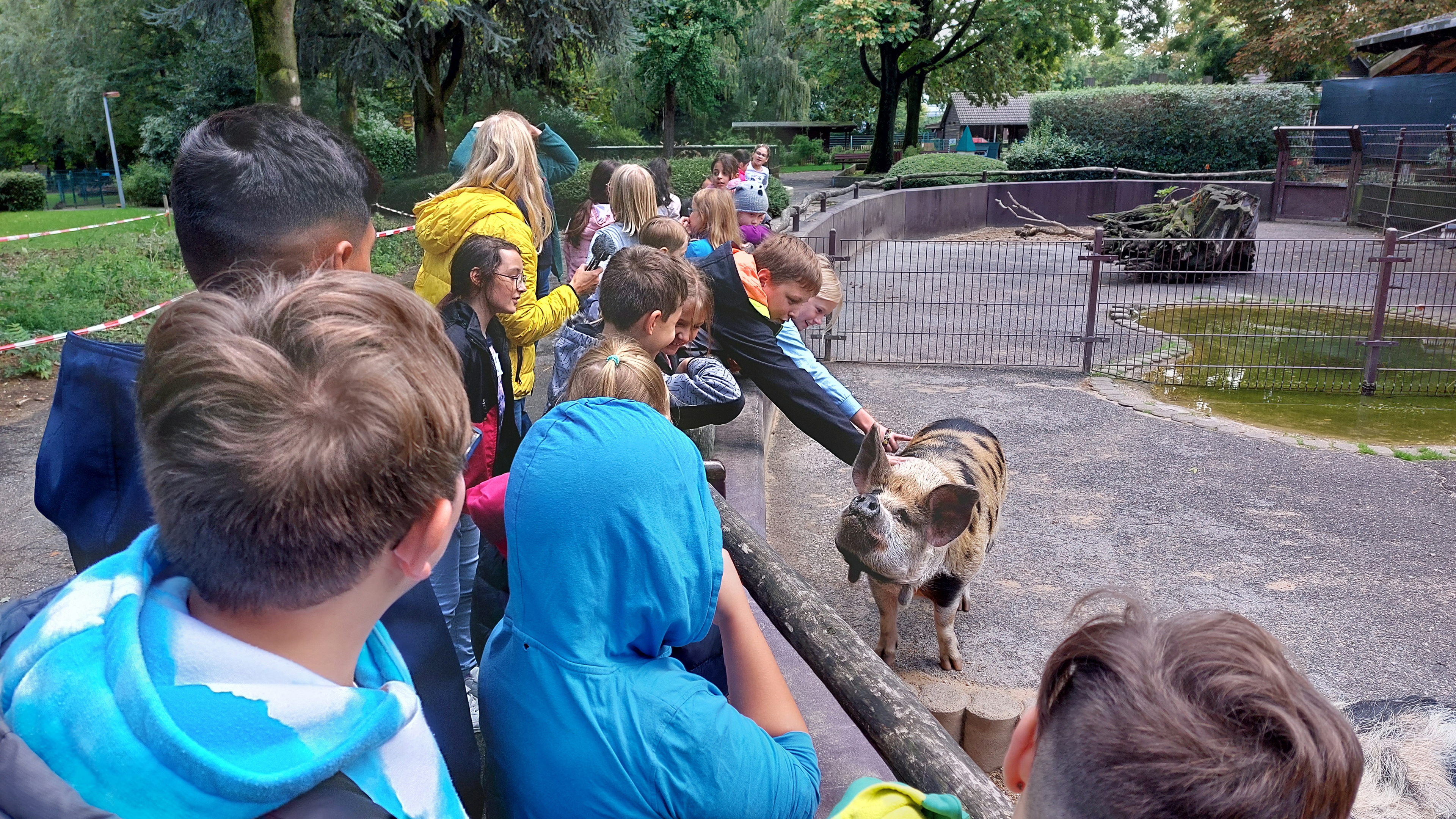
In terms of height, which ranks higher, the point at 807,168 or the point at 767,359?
the point at 807,168

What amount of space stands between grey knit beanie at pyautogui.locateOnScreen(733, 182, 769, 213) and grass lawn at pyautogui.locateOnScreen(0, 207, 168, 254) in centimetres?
1170

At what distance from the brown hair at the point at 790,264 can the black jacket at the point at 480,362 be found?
4.81 feet

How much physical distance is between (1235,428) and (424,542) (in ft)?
27.7

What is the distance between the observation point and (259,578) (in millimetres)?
1093

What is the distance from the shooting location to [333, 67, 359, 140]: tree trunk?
953 inches

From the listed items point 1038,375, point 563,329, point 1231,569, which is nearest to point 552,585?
point 563,329

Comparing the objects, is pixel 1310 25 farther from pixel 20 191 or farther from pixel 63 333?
pixel 20 191

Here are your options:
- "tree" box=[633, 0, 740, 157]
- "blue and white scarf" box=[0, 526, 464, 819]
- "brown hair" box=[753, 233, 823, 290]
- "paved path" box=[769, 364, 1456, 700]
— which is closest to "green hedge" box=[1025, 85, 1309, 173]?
"tree" box=[633, 0, 740, 157]

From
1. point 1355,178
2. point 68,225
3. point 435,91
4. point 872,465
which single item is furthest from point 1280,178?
point 68,225

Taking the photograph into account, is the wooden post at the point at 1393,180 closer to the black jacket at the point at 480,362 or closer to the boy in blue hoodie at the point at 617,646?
the black jacket at the point at 480,362

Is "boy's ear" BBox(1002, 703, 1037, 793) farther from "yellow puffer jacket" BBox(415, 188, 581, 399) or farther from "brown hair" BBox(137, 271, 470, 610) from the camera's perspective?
"yellow puffer jacket" BBox(415, 188, 581, 399)

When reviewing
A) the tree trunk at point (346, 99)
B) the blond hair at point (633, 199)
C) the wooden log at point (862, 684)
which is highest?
the tree trunk at point (346, 99)

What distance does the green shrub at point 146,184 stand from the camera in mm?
30312

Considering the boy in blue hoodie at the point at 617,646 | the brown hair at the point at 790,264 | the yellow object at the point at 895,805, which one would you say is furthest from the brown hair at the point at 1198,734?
the brown hair at the point at 790,264
